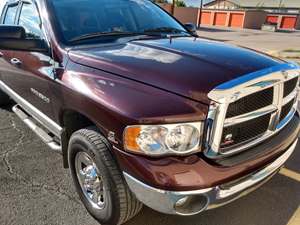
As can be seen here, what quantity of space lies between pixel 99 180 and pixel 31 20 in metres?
1.90

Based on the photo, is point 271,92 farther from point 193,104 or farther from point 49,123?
point 49,123

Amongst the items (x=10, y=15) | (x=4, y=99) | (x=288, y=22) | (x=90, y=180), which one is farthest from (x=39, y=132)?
(x=288, y=22)

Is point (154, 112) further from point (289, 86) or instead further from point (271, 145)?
point (289, 86)

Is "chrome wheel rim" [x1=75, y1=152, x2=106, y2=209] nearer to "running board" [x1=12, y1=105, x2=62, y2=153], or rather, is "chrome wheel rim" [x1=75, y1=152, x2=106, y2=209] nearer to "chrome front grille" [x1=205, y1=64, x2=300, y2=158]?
"running board" [x1=12, y1=105, x2=62, y2=153]

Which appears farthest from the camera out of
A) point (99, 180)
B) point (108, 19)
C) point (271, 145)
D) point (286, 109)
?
point (108, 19)

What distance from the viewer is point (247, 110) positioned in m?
2.04

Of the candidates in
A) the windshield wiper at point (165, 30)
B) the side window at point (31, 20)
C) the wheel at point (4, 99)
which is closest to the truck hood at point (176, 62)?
the windshield wiper at point (165, 30)

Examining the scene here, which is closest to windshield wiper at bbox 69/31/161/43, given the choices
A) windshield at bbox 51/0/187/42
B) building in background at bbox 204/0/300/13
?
windshield at bbox 51/0/187/42

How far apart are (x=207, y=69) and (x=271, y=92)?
0.48 m

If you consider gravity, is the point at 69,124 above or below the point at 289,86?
below

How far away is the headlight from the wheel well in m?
0.83

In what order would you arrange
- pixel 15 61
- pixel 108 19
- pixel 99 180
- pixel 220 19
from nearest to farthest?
1. pixel 99 180
2. pixel 108 19
3. pixel 15 61
4. pixel 220 19

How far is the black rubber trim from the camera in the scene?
1.99 m

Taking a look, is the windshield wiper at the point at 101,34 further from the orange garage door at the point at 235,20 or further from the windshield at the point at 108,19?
the orange garage door at the point at 235,20
